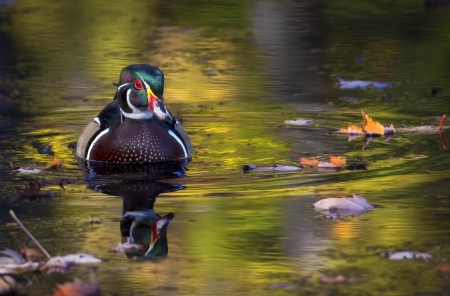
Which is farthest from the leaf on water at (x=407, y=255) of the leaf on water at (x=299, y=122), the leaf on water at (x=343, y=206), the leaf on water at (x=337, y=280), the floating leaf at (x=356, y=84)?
the floating leaf at (x=356, y=84)

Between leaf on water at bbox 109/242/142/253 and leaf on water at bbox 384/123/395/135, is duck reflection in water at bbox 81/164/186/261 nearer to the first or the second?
leaf on water at bbox 109/242/142/253

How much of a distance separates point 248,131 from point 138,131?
3.91ft

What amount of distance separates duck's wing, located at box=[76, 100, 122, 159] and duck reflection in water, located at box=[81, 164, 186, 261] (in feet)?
1.33

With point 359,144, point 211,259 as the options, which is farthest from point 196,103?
point 211,259

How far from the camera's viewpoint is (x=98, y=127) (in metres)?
9.57

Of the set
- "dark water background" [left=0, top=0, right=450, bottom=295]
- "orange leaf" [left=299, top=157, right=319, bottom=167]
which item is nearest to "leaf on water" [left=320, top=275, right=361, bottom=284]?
"dark water background" [left=0, top=0, right=450, bottom=295]

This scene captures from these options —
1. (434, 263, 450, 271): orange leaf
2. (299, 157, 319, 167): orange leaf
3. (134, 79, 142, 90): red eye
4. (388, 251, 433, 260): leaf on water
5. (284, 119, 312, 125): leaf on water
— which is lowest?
(284, 119, 312, 125): leaf on water

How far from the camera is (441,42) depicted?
14.5 metres

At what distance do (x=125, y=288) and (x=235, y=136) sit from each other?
175 inches

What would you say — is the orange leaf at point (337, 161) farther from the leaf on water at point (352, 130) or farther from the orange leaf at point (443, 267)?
the orange leaf at point (443, 267)

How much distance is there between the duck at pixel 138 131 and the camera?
30.2ft

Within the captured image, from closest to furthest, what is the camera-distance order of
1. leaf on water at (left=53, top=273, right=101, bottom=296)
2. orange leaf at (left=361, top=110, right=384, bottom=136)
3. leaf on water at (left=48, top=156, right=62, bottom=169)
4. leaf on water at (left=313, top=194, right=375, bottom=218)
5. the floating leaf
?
leaf on water at (left=53, top=273, right=101, bottom=296) < leaf on water at (left=313, top=194, right=375, bottom=218) < leaf on water at (left=48, top=156, right=62, bottom=169) < orange leaf at (left=361, top=110, right=384, bottom=136) < the floating leaf

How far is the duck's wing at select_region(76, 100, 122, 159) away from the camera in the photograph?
9461 mm

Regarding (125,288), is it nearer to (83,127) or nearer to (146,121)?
(146,121)
